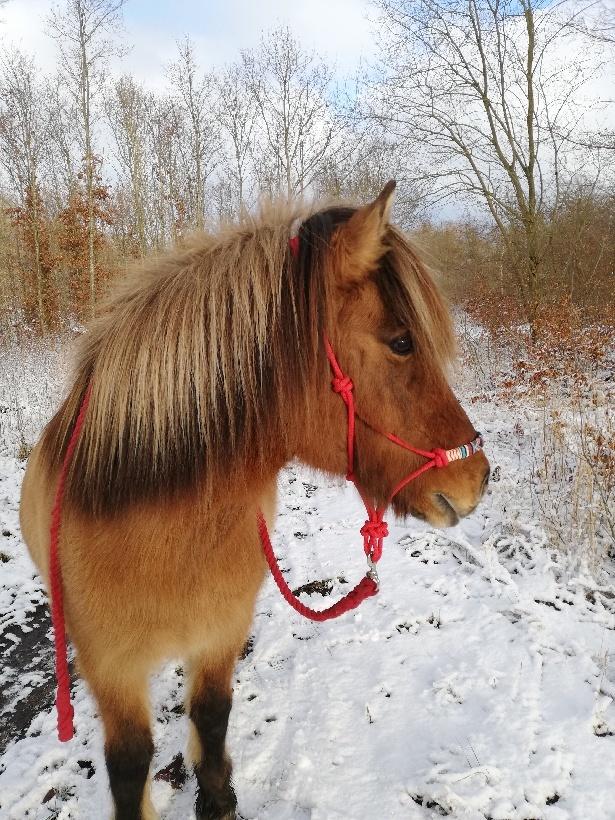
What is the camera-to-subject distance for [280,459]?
153 cm

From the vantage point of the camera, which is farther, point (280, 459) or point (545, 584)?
point (545, 584)

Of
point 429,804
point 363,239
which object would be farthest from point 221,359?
point 429,804

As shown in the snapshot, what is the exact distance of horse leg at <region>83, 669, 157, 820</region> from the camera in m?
1.74

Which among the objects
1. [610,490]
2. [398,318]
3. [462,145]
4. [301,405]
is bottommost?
[610,490]

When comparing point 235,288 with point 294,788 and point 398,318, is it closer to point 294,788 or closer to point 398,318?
point 398,318

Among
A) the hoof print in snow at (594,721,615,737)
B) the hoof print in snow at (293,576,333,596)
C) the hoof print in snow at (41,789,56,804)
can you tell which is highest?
the hoof print in snow at (293,576,333,596)

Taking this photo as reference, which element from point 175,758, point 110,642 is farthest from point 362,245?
point 175,758

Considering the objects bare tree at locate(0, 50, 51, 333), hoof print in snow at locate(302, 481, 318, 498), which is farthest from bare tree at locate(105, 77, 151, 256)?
hoof print in snow at locate(302, 481, 318, 498)

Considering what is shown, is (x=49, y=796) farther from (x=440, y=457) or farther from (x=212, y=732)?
(x=440, y=457)

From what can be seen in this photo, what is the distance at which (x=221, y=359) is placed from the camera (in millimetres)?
1385

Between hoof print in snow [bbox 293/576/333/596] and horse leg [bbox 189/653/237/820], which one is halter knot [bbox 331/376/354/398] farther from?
hoof print in snow [bbox 293/576/333/596]

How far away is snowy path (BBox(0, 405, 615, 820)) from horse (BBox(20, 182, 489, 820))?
1.80ft

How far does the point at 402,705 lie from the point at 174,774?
1.24 m

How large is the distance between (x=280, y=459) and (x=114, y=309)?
77cm
